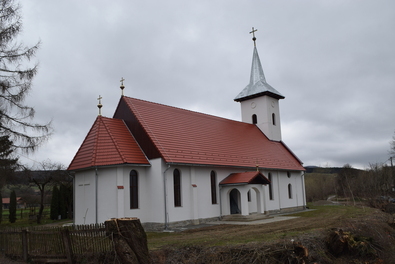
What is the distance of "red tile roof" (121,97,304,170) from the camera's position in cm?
2120

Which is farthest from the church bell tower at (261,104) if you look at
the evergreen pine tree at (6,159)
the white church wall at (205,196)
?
the evergreen pine tree at (6,159)

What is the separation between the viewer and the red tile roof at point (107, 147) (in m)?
19.2

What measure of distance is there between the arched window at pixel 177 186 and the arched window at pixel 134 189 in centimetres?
219

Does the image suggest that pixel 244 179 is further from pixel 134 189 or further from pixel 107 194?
pixel 107 194

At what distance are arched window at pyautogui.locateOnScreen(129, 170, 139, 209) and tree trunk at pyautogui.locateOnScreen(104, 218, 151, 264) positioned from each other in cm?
1067

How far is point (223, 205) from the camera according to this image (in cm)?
2336

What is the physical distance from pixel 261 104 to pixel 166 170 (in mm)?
17569

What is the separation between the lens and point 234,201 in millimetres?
25172

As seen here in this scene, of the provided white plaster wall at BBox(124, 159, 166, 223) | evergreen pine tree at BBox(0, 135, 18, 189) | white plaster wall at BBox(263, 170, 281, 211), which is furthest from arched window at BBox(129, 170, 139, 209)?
white plaster wall at BBox(263, 170, 281, 211)

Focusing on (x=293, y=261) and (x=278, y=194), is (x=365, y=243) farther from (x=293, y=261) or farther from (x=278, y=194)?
(x=278, y=194)

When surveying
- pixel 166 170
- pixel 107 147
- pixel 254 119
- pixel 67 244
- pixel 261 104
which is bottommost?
pixel 67 244

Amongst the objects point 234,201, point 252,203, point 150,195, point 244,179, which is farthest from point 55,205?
point 244,179

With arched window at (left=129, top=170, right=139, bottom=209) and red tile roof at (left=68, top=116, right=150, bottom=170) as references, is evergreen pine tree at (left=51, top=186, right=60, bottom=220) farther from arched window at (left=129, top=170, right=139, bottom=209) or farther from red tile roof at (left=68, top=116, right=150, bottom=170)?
arched window at (left=129, top=170, right=139, bottom=209)

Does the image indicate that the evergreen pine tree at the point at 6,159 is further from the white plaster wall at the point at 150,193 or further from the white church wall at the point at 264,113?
the white church wall at the point at 264,113
